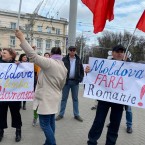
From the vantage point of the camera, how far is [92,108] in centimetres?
963

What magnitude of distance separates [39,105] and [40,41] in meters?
74.5

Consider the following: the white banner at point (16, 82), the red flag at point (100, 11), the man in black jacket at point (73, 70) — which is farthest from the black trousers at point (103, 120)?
the man in black jacket at point (73, 70)

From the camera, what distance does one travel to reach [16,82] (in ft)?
19.9

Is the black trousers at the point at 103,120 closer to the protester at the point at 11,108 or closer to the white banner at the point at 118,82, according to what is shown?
the white banner at the point at 118,82

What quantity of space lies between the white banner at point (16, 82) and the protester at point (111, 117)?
140 centimetres

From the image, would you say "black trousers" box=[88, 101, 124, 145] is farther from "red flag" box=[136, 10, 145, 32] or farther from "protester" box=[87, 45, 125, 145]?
"red flag" box=[136, 10, 145, 32]

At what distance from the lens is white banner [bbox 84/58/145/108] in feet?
18.0

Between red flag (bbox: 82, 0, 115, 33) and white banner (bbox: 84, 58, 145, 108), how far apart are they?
34.5 inches

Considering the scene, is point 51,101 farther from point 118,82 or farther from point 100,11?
point 100,11

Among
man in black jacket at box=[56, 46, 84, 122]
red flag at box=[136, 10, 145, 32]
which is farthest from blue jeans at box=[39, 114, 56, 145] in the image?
man in black jacket at box=[56, 46, 84, 122]

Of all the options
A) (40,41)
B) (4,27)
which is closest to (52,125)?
(4,27)

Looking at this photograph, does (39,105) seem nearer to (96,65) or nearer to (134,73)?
(96,65)

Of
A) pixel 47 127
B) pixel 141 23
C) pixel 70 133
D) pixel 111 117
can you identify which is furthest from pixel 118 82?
pixel 70 133

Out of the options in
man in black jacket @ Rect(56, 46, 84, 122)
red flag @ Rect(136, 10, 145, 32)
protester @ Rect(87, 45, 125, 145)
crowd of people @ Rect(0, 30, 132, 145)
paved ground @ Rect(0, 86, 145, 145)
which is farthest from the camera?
man in black jacket @ Rect(56, 46, 84, 122)
